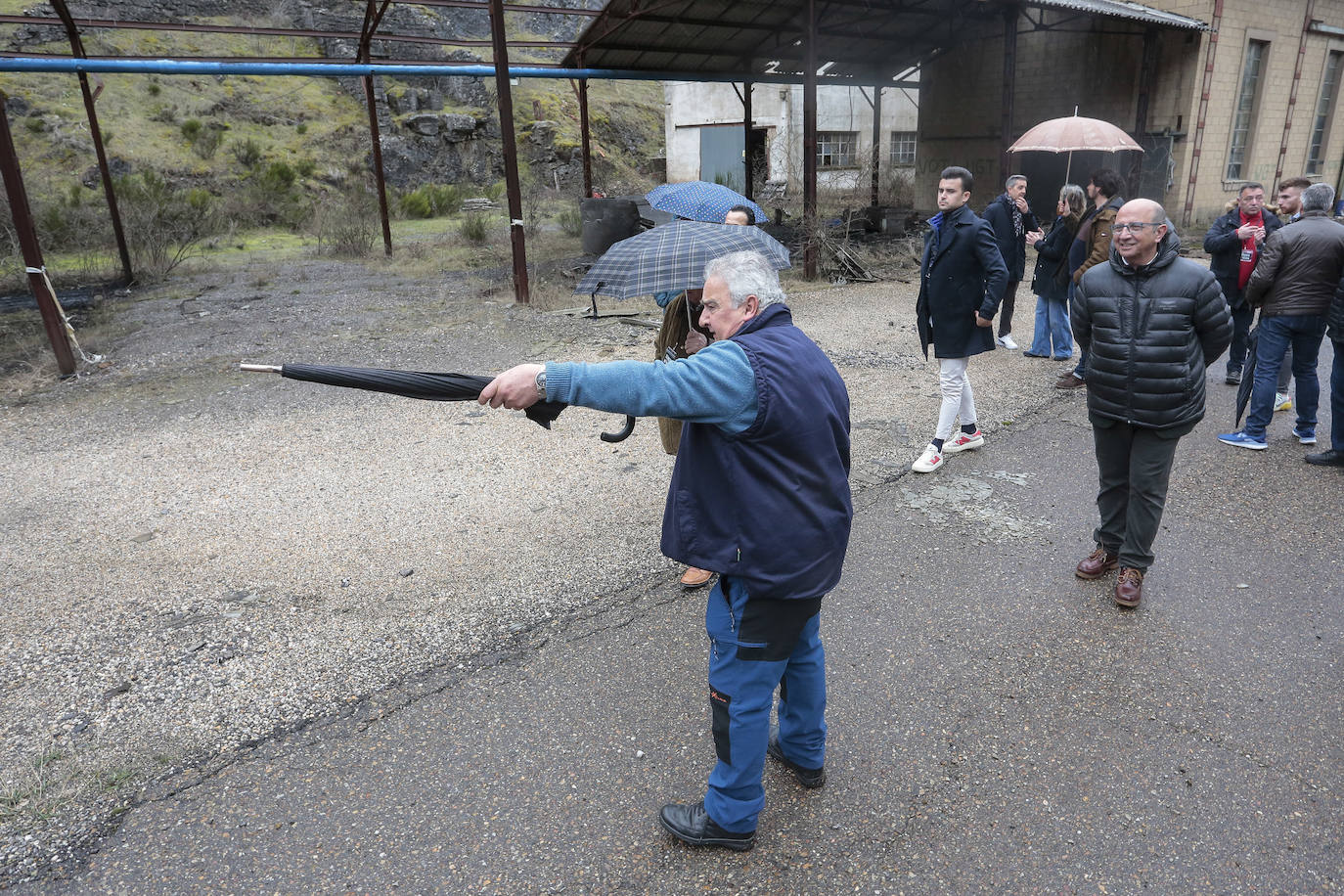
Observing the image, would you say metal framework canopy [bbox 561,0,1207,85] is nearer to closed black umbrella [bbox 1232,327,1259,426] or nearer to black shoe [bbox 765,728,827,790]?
closed black umbrella [bbox 1232,327,1259,426]

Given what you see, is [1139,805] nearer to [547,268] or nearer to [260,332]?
[260,332]

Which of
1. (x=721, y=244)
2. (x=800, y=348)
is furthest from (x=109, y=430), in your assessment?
(x=800, y=348)

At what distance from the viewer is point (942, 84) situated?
1928cm

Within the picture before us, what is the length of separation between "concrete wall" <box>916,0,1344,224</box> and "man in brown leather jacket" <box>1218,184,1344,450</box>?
12480 millimetres

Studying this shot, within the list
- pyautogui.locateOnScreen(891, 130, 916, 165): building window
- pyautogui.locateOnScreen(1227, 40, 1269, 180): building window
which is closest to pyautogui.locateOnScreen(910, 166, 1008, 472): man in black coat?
pyautogui.locateOnScreen(1227, 40, 1269, 180): building window

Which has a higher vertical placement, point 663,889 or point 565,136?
point 565,136

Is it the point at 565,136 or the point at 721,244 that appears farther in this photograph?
the point at 565,136

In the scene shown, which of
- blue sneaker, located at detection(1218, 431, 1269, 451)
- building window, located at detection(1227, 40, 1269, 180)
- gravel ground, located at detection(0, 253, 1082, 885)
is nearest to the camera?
gravel ground, located at detection(0, 253, 1082, 885)

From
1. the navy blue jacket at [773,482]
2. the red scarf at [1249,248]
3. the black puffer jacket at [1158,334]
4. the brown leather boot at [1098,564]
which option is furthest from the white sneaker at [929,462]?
the navy blue jacket at [773,482]

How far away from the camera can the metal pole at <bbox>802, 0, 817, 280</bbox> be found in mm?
11602

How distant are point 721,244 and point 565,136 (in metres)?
32.7

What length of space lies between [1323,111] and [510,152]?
64.8 feet

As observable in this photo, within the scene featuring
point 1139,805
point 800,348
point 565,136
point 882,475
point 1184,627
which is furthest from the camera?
point 565,136

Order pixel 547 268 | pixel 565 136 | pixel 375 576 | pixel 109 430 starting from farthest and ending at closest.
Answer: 1. pixel 565 136
2. pixel 547 268
3. pixel 109 430
4. pixel 375 576
